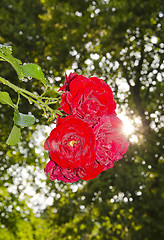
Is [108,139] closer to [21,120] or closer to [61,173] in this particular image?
[61,173]

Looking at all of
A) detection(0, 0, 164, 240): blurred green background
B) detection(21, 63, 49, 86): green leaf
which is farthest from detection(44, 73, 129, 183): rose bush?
detection(0, 0, 164, 240): blurred green background

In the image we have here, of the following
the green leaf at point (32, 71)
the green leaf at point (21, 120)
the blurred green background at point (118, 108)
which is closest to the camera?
the green leaf at point (21, 120)

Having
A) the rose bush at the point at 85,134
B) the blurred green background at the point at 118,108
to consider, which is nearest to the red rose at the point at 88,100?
the rose bush at the point at 85,134

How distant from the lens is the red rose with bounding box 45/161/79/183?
918 mm

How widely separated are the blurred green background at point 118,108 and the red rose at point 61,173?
6.32 m

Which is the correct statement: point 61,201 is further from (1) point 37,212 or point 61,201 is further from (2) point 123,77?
(2) point 123,77

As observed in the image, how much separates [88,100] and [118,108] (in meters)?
7.20

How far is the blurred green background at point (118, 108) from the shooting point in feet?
24.8

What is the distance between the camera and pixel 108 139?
880 mm

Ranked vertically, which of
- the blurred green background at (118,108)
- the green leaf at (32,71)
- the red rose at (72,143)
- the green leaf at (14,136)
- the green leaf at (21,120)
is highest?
the blurred green background at (118,108)

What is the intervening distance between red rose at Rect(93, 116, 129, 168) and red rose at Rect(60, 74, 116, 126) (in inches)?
1.6

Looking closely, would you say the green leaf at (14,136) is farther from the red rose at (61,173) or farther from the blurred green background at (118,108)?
the blurred green background at (118,108)

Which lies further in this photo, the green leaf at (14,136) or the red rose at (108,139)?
the green leaf at (14,136)

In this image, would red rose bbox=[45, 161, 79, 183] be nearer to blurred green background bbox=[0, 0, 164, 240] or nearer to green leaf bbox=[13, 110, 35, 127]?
green leaf bbox=[13, 110, 35, 127]
